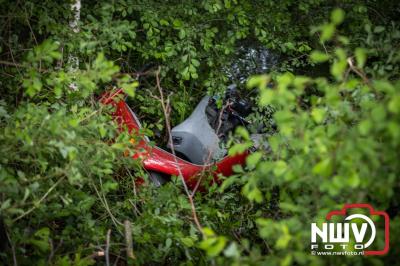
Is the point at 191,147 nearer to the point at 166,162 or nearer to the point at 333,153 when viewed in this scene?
the point at 166,162

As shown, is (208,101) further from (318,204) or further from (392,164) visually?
(392,164)

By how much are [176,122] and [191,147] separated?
96 centimetres

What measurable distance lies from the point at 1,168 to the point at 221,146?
5.84 feet

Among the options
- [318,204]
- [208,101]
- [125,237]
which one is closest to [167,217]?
[125,237]

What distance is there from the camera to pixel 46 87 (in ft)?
11.6

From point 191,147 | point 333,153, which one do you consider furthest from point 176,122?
point 333,153

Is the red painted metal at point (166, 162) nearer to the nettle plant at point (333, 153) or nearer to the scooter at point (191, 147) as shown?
the scooter at point (191, 147)

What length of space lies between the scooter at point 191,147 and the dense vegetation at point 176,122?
0.20 m

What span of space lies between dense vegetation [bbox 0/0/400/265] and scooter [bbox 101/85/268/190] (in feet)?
0.66

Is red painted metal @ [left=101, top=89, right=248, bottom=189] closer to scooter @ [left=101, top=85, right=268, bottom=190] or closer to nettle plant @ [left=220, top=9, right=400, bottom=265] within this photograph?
scooter @ [left=101, top=85, right=268, bottom=190]

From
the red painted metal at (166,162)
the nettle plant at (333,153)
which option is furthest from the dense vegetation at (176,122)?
the red painted metal at (166,162)

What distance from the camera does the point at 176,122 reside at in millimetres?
4785

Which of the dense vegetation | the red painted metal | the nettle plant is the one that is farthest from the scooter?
the nettle plant

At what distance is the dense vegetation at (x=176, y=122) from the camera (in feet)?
5.97
